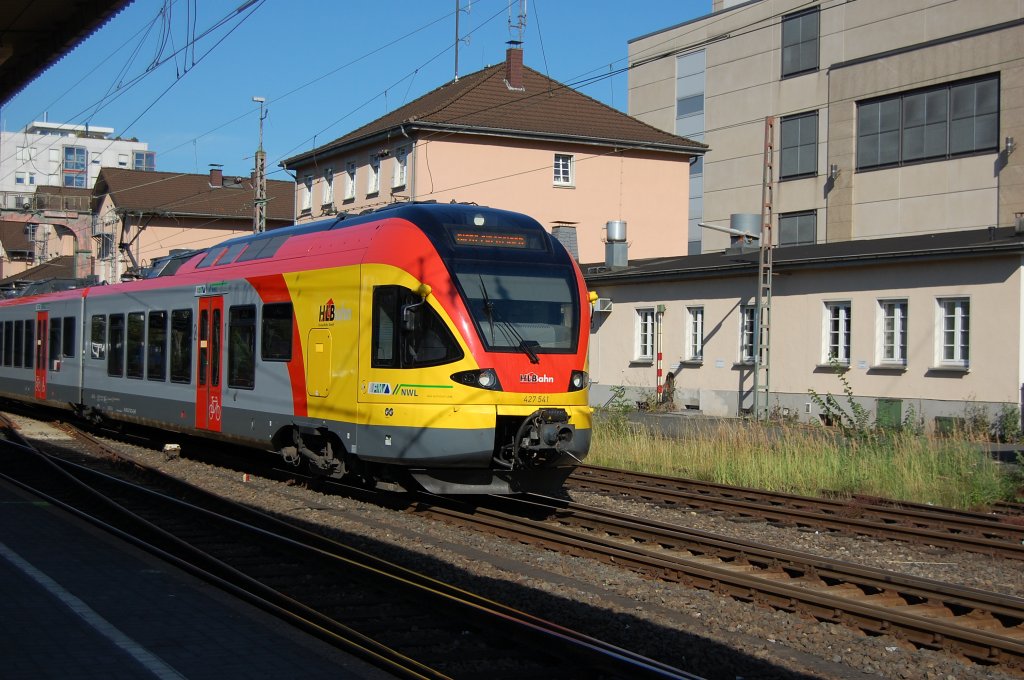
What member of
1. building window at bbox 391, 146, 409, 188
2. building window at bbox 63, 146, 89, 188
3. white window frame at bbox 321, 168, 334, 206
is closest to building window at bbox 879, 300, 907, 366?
building window at bbox 391, 146, 409, 188

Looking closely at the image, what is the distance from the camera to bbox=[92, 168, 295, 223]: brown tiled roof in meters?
61.1

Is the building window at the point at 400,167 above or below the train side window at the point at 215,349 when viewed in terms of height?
above

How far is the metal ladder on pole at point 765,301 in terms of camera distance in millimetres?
25266

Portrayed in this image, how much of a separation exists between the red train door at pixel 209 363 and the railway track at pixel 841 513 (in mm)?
5046

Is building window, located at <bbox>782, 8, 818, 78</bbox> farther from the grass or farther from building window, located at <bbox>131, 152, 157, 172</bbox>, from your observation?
building window, located at <bbox>131, 152, 157, 172</bbox>

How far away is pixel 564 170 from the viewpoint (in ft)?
144

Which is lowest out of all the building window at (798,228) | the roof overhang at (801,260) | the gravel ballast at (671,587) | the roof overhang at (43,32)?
the gravel ballast at (671,587)

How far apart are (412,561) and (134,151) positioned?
127738mm

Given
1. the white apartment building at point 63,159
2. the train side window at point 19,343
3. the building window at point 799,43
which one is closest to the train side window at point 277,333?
the train side window at point 19,343

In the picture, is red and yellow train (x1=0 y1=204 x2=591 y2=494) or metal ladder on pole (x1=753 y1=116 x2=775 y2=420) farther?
metal ladder on pole (x1=753 y1=116 x2=775 y2=420)

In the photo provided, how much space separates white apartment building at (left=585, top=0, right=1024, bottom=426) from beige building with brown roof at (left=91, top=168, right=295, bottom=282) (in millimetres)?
23738

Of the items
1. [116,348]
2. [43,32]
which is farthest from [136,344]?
[43,32]

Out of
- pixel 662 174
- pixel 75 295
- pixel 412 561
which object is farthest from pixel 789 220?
pixel 412 561

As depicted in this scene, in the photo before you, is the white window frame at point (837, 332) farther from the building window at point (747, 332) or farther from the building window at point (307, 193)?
the building window at point (307, 193)
